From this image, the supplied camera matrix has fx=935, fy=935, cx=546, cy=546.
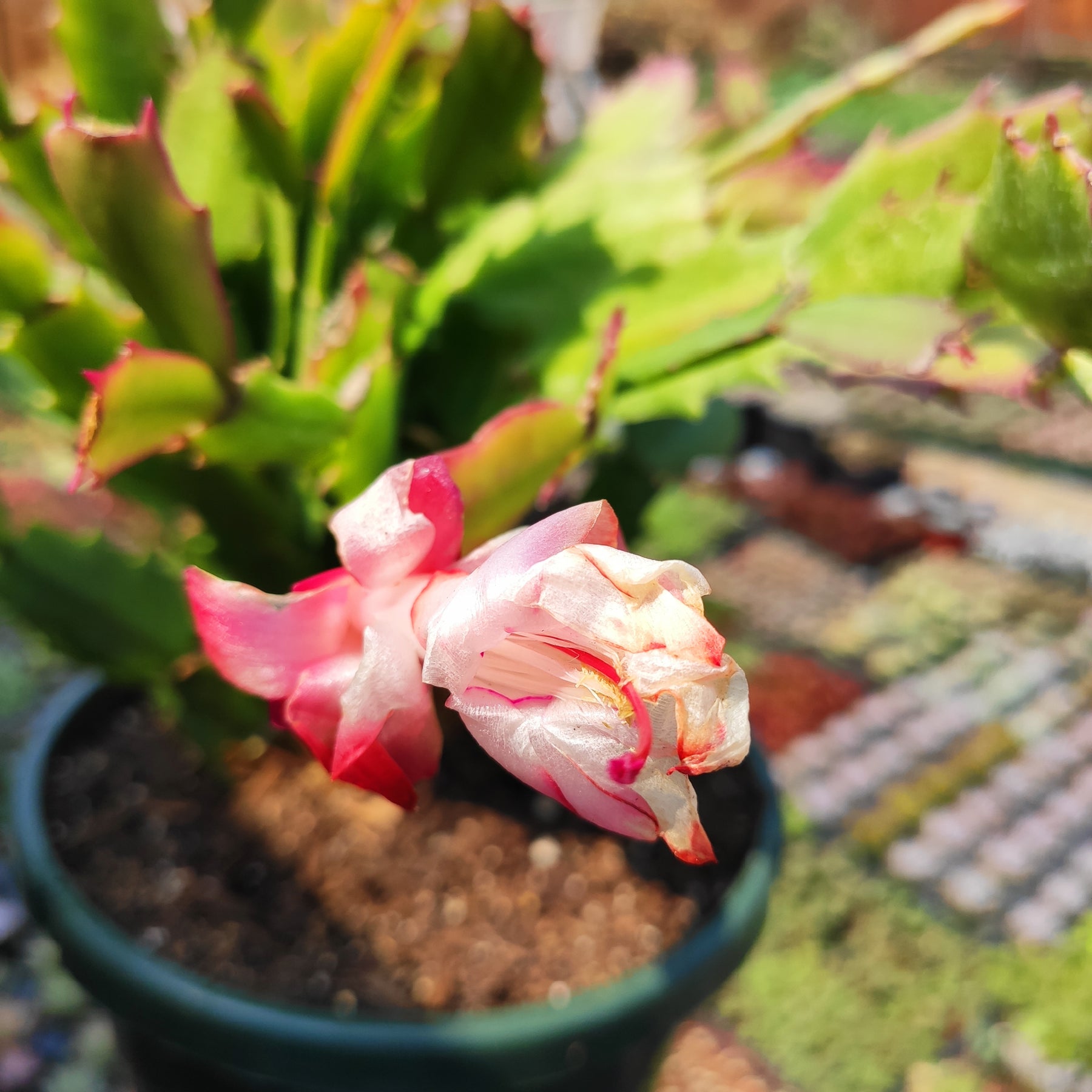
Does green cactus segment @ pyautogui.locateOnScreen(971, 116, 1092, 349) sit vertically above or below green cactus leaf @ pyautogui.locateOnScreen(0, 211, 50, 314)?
below

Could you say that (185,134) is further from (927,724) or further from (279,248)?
(927,724)

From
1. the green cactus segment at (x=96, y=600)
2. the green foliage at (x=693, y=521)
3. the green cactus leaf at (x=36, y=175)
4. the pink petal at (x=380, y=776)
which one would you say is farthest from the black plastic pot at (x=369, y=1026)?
the green foliage at (x=693, y=521)

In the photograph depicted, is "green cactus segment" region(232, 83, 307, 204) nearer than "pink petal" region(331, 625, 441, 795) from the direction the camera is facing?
No

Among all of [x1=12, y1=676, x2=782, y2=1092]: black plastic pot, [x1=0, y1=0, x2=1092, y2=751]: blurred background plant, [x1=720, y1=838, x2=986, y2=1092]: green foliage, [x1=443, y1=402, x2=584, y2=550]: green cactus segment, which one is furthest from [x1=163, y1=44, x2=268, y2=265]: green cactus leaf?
[x1=720, y1=838, x2=986, y2=1092]: green foliage

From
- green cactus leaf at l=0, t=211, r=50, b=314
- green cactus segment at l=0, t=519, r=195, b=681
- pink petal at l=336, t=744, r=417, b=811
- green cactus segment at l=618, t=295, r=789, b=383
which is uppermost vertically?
green cactus leaf at l=0, t=211, r=50, b=314

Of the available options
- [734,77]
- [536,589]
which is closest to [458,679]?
[536,589]

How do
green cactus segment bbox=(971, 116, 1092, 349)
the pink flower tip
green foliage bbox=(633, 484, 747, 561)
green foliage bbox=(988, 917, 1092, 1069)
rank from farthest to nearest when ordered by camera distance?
green foliage bbox=(633, 484, 747, 561) → green foliage bbox=(988, 917, 1092, 1069) → green cactus segment bbox=(971, 116, 1092, 349) → the pink flower tip

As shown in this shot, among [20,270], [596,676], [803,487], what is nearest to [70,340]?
[20,270]

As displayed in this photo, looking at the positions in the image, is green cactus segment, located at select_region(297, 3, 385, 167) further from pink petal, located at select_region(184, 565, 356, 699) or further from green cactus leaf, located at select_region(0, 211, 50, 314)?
pink petal, located at select_region(184, 565, 356, 699)
